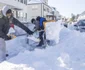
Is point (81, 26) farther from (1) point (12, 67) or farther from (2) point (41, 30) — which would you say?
(1) point (12, 67)

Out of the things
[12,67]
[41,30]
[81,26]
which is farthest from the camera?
[81,26]

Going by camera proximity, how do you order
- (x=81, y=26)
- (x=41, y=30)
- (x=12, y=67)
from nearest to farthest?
(x=12, y=67) → (x=41, y=30) → (x=81, y=26)

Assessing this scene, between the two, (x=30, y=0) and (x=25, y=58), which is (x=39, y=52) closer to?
(x=25, y=58)

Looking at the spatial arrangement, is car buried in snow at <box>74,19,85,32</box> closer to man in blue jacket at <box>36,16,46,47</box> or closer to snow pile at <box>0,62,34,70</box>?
man in blue jacket at <box>36,16,46,47</box>

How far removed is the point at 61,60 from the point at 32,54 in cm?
88

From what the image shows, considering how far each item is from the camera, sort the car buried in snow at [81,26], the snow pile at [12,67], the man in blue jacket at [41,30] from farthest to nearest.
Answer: the car buried in snow at [81,26], the man in blue jacket at [41,30], the snow pile at [12,67]

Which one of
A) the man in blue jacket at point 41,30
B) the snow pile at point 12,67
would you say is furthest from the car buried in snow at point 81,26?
the snow pile at point 12,67

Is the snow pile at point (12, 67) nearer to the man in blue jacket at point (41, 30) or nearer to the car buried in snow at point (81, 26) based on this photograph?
the man in blue jacket at point (41, 30)

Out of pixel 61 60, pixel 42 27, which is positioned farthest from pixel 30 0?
pixel 61 60

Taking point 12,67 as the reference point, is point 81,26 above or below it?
above

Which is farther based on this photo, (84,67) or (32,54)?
(32,54)

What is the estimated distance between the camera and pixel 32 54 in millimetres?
5266

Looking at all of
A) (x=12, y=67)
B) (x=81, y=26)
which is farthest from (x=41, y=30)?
(x=81, y=26)

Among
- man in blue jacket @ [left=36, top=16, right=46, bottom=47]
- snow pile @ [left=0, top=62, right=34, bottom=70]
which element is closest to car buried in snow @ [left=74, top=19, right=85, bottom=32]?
man in blue jacket @ [left=36, top=16, right=46, bottom=47]
